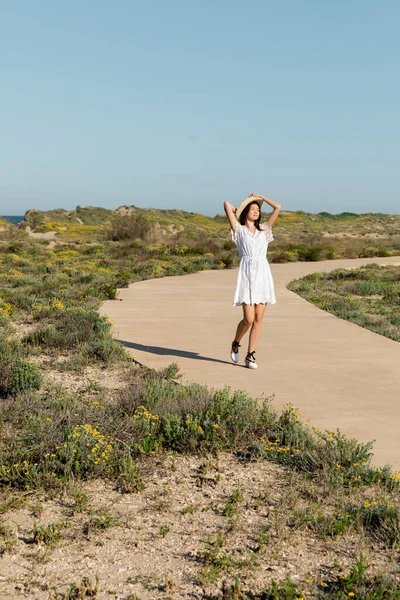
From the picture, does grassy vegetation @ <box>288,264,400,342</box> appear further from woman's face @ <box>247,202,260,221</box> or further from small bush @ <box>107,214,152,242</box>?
small bush @ <box>107,214,152,242</box>

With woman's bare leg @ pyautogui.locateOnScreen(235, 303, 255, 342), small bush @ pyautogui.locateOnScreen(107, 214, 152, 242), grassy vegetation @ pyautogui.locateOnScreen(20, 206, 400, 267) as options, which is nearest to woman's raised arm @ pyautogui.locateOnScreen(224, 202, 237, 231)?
woman's bare leg @ pyautogui.locateOnScreen(235, 303, 255, 342)

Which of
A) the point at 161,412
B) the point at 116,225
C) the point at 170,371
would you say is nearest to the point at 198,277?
the point at 170,371

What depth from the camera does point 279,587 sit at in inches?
118

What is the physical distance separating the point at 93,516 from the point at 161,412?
5.10 feet

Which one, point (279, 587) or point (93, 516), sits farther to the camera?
point (93, 516)

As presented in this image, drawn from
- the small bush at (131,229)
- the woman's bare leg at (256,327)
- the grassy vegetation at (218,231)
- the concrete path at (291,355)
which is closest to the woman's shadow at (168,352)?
the concrete path at (291,355)

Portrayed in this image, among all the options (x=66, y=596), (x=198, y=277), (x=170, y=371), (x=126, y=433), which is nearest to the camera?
(x=66, y=596)

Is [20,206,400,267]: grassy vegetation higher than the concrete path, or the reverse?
[20,206,400,267]: grassy vegetation

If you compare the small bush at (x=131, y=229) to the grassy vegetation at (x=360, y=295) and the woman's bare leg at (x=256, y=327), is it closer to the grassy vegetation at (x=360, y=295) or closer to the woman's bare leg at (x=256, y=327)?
the grassy vegetation at (x=360, y=295)

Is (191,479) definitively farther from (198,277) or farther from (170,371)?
(198,277)

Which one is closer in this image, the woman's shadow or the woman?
the woman

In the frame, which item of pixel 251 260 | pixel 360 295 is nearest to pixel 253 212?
pixel 251 260

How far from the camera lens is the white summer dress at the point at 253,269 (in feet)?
23.9

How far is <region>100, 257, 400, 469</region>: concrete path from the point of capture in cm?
563
